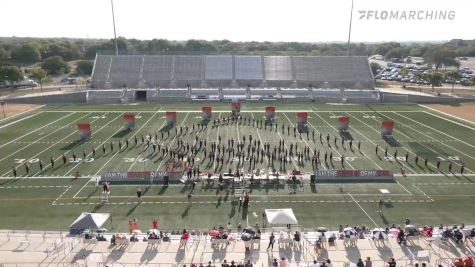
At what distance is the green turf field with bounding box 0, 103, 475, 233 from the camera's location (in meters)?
20.3

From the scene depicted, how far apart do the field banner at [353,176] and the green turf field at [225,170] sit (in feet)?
2.09

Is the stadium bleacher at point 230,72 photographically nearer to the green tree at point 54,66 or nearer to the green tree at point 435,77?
the green tree at point 435,77

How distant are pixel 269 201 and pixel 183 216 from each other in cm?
460

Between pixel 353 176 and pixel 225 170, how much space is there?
7.81 m

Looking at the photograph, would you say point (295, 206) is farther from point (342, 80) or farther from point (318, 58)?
point (318, 58)

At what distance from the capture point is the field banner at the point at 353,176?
2480 cm

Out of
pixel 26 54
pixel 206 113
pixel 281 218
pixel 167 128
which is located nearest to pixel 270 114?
pixel 206 113

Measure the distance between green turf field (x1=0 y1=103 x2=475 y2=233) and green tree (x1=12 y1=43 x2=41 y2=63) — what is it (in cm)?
6279

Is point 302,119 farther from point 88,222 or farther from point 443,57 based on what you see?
point 443,57

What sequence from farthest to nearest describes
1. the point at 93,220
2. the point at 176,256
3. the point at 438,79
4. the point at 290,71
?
the point at 290,71, the point at 438,79, the point at 93,220, the point at 176,256

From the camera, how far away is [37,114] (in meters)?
45.2

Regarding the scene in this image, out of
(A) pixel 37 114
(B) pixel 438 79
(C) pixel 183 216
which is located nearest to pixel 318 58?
(B) pixel 438 79

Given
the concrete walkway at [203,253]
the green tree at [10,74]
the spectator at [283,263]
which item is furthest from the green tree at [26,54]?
the spectator at [283,263]

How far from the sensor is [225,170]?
1043 inches
